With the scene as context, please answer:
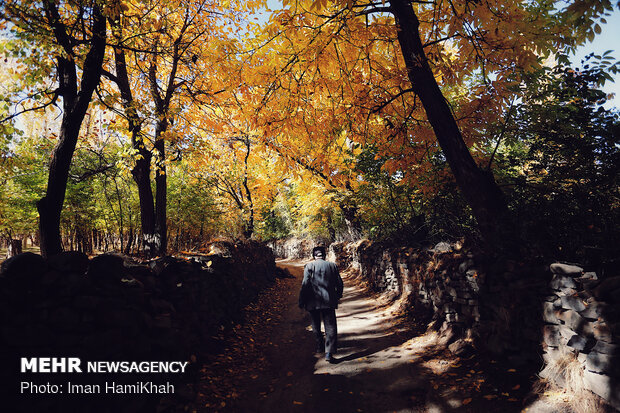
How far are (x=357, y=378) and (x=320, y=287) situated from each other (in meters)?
1.60

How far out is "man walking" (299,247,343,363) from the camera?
17.0ft

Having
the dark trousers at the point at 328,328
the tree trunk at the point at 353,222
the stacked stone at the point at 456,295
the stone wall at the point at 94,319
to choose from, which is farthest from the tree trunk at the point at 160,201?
the tree trunk at the point at 353,222

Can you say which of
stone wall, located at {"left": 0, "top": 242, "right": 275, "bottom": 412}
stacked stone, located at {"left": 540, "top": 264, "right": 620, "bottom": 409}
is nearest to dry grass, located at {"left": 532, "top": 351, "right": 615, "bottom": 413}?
stacked stone, located at {"left": 540, "top": 264, "right": 620, "bottom": 409}

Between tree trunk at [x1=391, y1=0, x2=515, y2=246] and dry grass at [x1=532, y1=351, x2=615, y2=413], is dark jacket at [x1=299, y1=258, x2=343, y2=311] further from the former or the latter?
dry grass at [x1=532, y1=351, x2=615, y2=413]

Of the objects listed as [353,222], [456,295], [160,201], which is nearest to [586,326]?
[456,295]

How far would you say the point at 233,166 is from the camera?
17438 mm

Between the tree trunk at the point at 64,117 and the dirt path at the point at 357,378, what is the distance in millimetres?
3330

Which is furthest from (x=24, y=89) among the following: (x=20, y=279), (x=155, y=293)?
(x=155, y=293)

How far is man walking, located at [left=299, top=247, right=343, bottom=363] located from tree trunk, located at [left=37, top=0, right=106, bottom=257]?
4.13 m

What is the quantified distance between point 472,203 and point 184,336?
16.8 feet

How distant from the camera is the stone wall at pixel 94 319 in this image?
108 inches

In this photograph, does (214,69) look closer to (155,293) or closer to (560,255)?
(155,293)

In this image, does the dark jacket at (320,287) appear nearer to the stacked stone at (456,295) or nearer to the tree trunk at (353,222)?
the stacked stone at (456,295)

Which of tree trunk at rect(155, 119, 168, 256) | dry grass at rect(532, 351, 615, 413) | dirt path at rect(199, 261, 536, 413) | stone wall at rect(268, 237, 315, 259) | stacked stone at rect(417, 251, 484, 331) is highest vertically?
tree trunk at rect(155, 119, 168, 256)
